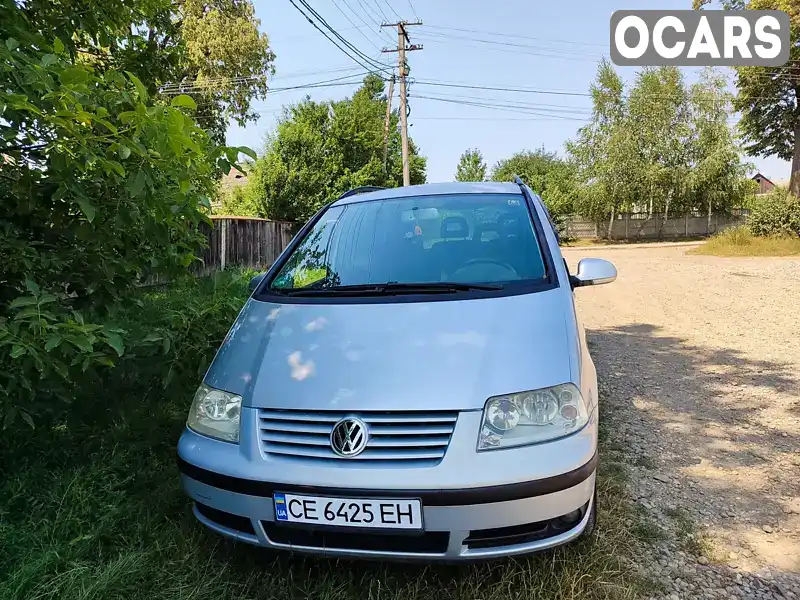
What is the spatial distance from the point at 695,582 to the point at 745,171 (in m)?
37.2

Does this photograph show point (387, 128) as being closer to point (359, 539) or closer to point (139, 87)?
point (139, 87)

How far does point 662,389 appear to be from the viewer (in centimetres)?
474

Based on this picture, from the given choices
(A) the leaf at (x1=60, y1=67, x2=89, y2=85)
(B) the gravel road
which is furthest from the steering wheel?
(A) the leaf at (x1=60, y1=67, x2=89, y2=85)

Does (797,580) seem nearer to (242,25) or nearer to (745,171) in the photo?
(242,25)

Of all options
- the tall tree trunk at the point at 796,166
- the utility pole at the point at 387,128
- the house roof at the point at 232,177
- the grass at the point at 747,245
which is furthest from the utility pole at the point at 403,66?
the tall tree trunk at the point at 796,166

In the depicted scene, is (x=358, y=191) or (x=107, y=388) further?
(x=358, y=191)

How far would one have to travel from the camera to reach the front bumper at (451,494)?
1.74 m

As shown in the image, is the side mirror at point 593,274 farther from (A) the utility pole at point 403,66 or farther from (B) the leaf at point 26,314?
(A) the utility pole at point 403,66

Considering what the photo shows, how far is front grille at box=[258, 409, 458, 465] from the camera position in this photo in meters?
1.79

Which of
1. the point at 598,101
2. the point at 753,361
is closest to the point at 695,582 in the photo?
the point at 753,361

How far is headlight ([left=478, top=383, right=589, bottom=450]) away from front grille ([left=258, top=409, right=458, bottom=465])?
0.45 ft

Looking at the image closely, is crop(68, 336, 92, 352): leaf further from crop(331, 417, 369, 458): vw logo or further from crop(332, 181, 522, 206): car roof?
crop(332, 181, 522, 206): car roof

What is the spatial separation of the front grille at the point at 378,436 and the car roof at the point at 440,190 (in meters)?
1.85

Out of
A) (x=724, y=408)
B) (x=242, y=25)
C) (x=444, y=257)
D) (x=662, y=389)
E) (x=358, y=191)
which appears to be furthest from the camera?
(x=242, y=25)
